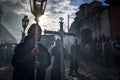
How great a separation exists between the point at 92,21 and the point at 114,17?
6.23m

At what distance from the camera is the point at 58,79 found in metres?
8.27

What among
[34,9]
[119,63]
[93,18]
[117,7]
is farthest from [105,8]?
[34,9]

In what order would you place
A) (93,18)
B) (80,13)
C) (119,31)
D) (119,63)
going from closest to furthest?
(119,63) → (119,31) → (93,18) → (80,13)

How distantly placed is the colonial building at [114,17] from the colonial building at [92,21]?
90 cm

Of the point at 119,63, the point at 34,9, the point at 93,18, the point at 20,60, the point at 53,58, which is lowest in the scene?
the point at 119,63

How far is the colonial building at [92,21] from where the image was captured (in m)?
22.1

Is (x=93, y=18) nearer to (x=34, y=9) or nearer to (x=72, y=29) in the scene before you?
(x=72, y=29)

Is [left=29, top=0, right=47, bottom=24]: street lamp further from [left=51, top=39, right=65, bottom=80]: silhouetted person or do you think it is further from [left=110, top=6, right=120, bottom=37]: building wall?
[left=110, top=6, right=120, bottom=37]: building wall

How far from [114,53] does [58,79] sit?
30.3ft

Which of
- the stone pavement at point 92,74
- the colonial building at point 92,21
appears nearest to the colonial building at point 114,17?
the colonial building at point 92,21

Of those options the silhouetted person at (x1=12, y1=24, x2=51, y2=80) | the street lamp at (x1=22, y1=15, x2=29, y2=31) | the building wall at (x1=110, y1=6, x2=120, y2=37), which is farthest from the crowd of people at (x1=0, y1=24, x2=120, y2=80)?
the street lamp at (x1=22, y1=15, x2=29, y2=31)

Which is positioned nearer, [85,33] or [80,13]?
[85,33]

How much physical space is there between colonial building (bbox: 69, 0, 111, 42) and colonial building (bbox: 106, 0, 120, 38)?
0.90 metres

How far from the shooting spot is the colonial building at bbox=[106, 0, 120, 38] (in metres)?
19.4
